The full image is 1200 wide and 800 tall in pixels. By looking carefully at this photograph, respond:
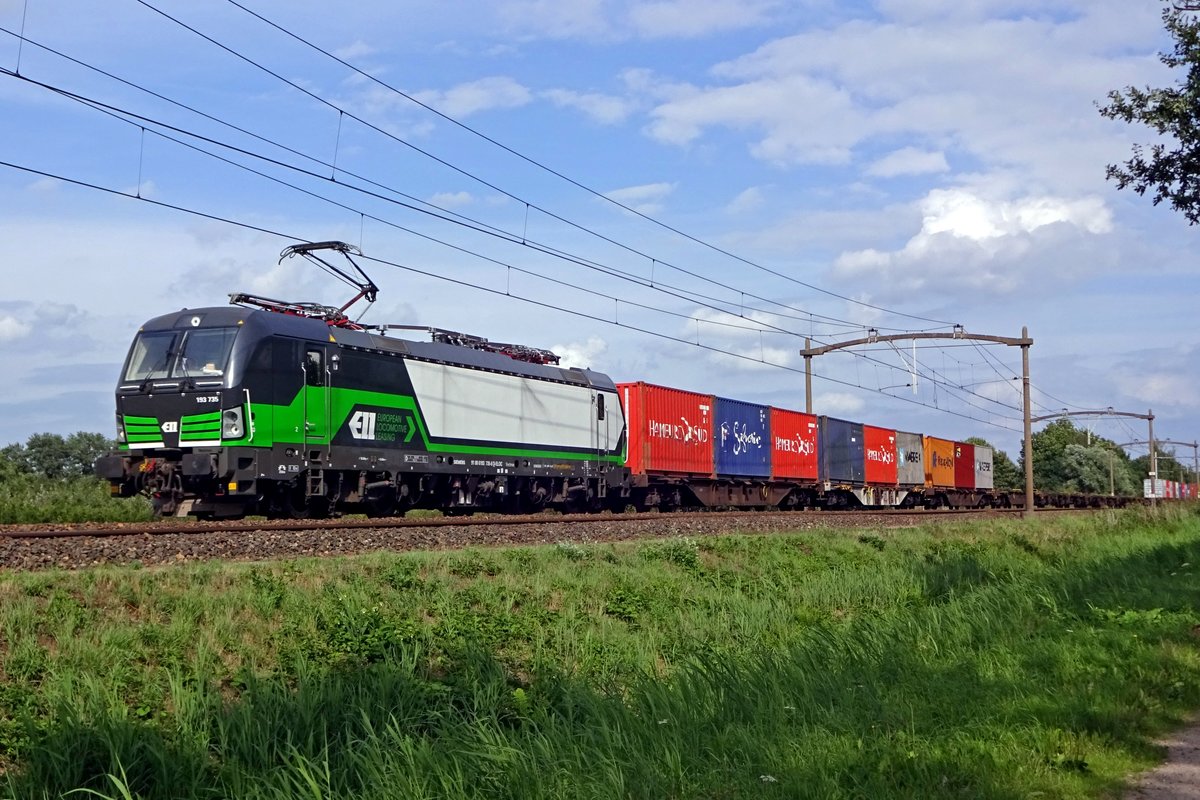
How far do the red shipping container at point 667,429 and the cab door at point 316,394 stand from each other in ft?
39.3

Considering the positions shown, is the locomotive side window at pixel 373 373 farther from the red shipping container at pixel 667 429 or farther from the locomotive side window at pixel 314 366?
the red shipping container at pixel 667 429

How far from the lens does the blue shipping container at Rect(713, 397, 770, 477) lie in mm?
34906

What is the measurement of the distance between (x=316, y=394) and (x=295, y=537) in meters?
4.62

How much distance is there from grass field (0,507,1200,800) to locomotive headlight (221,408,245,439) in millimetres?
5612

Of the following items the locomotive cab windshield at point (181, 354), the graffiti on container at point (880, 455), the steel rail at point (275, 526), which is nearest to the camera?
the steel rail at point (275, 526)

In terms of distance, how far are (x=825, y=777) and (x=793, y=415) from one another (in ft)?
110

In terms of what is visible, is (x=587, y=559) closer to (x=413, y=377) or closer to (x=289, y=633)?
(x=289, y=633)

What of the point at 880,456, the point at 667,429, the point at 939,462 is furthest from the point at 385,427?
the point at 939,462

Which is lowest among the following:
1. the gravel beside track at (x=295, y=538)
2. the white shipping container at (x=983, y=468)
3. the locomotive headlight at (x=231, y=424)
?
the gravel beside track at (x=295, y=538)

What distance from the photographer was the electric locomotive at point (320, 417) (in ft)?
61.0

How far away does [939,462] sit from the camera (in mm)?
49969

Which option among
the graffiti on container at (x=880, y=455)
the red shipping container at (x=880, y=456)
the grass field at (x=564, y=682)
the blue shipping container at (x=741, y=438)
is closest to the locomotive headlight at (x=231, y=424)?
the grass field at (x=564, y=682)

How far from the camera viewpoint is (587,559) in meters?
16.2

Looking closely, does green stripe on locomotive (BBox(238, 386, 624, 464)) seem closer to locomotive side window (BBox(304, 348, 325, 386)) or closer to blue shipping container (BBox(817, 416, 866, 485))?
locomotive side window (BBox(304, 348, 325, 386))
